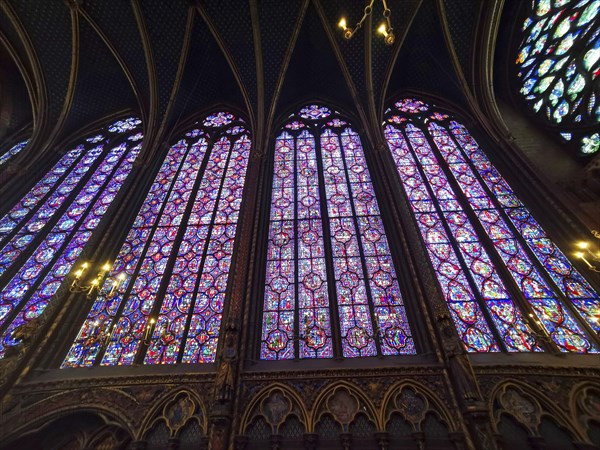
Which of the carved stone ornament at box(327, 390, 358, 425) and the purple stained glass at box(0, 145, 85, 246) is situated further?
the purple stained glass at box(0, 145, 85, 246)

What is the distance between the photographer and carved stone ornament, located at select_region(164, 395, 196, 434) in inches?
226

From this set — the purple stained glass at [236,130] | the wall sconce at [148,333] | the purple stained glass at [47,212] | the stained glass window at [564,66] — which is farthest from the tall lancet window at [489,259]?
the purple stained glass at [47,212]

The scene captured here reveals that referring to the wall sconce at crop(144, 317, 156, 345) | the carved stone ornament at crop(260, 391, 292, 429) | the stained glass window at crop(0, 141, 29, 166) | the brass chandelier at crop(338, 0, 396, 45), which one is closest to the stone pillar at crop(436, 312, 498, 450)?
the carved stone ornament at crop(260, 391, 292, 429)

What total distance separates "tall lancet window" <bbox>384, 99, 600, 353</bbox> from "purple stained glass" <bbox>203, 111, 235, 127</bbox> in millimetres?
6656

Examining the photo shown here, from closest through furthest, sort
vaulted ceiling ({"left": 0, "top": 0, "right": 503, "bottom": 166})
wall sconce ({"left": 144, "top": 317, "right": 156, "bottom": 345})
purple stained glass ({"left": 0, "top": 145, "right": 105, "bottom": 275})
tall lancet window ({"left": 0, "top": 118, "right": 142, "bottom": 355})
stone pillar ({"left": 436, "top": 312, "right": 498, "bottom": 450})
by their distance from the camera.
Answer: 1. stone pillar ({"left": 436, "top": 312, "right": 498, "bottom": 450})
2. wall sconce ({"left": 144, "top": 317, "right": 156, "bottom": 345})
3. tall lancet window ({"left": 0, "top": 118, "right": 142, "bottom": 355})
4. purple stained glass ({"left": 0, "top": 145, "right": 105, "bottom": 275})
5. vaulted ceiling ({"left": 0, "top": 0, "right": 503, "bottom": 166})

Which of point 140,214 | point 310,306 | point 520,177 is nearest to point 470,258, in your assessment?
point 520,177

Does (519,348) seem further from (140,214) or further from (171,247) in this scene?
(140,214)

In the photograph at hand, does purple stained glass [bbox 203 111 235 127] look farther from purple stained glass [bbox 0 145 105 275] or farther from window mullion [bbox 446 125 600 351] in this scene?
window mullion [bbox 446 125 600 351]

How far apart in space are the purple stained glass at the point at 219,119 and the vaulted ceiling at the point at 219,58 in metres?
0.63

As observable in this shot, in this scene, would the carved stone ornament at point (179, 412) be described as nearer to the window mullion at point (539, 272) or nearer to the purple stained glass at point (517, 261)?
the window mullion at point (539, 272)

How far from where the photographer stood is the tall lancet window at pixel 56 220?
7.88m

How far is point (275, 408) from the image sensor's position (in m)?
5.81

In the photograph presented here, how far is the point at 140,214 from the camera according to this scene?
9.99 m

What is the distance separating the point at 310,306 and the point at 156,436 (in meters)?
3.65
